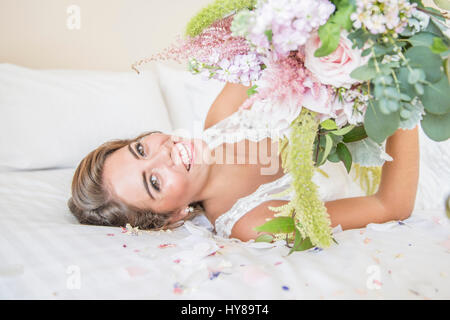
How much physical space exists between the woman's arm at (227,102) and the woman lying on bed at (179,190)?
32cm

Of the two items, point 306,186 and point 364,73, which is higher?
point 364,73

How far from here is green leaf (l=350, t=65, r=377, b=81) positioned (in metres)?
0.62

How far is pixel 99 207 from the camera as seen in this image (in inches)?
51.3

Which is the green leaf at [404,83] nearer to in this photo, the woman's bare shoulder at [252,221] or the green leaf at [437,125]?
the green leaf at [437,125]

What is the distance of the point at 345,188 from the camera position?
53.9 inches

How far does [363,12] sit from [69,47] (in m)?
1.63

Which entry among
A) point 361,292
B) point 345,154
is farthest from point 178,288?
point 345,154

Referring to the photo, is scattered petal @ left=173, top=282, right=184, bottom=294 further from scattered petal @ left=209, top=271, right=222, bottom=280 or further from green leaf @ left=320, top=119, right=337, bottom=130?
green leaf @ left=320, top=119, right=337, bottom=130

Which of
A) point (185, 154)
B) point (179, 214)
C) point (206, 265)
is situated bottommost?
point (179, 214)

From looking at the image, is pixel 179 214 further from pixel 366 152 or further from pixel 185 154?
pixel 366 152

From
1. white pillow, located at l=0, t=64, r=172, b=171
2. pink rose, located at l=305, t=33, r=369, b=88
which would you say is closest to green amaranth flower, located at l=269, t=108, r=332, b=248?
pink rose, located at l=305, t=33, r=369, b=88

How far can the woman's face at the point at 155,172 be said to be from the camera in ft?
4.05

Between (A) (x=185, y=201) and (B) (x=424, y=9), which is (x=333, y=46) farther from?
(A) (x=185, y=201)

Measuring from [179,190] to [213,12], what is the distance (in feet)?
2.19
